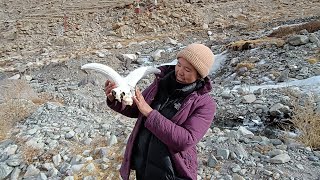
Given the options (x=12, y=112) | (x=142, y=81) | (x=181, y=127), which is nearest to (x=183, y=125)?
(x=181, y=127)

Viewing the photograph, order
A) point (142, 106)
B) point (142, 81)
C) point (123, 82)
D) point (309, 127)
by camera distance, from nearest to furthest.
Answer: point (142, 106) < point (123, 82) < point (309, 127) < point (142, 81)

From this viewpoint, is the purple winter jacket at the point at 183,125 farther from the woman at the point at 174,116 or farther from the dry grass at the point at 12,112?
the dry grass at the point at 12,112

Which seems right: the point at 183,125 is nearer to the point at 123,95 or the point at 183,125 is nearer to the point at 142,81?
the point at 123,95

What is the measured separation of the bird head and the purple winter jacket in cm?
14

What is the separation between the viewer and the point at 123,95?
198 centimetres

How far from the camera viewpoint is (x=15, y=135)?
4.61m

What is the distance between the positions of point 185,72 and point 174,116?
0.80 ft

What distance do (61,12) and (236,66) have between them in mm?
8933

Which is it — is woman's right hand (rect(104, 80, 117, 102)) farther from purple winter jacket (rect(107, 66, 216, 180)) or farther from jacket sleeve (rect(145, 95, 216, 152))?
jacket sleeve (rect(145, 95, 216, 152))

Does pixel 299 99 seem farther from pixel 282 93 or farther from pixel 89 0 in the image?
pixel 89 0

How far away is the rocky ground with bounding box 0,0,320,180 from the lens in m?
3.84

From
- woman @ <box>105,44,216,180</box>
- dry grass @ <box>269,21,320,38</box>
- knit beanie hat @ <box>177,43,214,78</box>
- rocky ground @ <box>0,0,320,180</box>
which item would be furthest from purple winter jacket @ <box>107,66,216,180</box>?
dry grass @ <box>269,21,320,38</box>

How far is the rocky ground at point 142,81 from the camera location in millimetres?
3840

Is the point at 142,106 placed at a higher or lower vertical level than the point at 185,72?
lower
